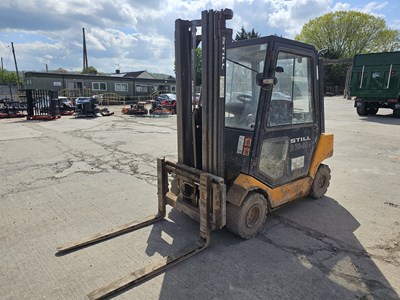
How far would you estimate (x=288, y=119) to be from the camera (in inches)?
148

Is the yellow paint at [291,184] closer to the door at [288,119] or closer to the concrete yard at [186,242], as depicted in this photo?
the door at [288,119]

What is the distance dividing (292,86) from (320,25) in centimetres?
5053

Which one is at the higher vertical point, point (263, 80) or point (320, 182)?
point (263, 80)

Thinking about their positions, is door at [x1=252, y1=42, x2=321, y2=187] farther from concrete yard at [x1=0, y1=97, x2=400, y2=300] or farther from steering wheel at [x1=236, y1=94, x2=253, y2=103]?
concrete yard at [x1=0, y1=97, x2=400, y2=300]

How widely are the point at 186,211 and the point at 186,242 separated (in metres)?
0.38

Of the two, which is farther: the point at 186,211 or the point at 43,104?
the point at 43,104

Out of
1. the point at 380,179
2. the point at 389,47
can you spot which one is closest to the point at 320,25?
the point at 389,47

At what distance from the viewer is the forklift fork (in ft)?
8.82

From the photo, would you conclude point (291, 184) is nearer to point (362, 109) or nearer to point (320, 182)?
point (320, 182)

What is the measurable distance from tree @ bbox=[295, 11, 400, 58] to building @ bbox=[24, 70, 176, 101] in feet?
88.0

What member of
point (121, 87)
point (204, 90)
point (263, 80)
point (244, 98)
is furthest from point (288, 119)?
point (121, 87)

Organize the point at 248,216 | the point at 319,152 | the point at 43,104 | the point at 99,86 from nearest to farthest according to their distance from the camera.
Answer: the point at 248,216, the point at 319,152, the point at 43,104, the point at 99,86

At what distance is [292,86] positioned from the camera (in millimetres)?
3709

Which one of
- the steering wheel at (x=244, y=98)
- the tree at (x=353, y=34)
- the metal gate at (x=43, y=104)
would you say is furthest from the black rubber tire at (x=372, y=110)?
the tree at (x=353, y=34)
